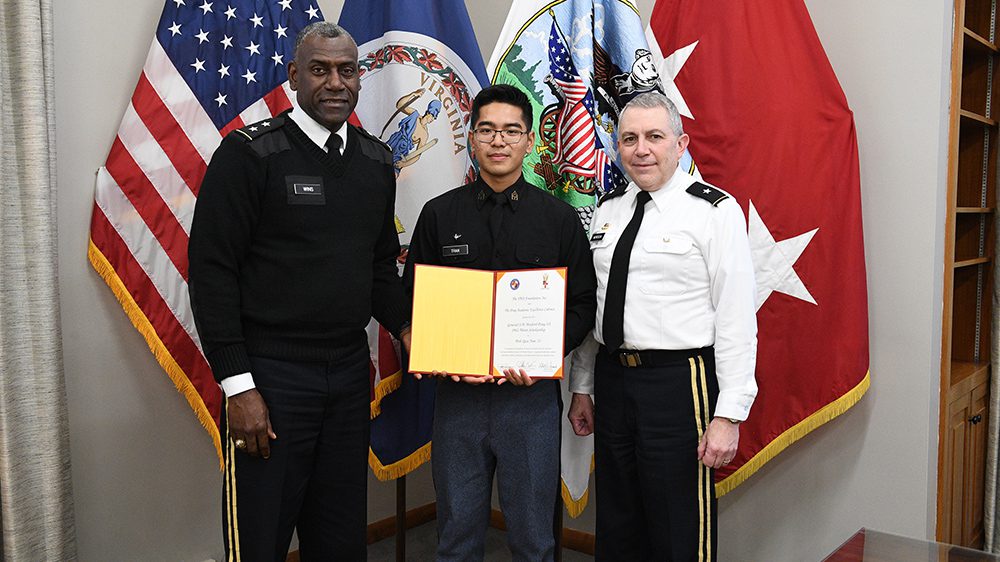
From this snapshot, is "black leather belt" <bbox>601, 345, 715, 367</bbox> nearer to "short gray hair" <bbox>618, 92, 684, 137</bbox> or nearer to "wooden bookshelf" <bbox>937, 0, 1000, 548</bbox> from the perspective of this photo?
"short gray hair" <bbox>618, 92, 684, 137</bbox>

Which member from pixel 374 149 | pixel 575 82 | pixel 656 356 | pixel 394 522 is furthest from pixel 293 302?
pixel 394 522

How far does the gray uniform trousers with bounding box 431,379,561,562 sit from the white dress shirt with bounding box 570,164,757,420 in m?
0.32

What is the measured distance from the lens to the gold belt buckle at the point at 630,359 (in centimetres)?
188

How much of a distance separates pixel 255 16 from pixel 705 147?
153 centimetres

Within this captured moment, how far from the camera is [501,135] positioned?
190cm

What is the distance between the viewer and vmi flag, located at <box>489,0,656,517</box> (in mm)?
2369

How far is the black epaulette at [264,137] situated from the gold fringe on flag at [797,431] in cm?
166

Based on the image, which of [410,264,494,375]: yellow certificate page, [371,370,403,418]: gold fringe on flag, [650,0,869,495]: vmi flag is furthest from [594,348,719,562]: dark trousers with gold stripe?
[371,370,403,418]: gold fringe on flag

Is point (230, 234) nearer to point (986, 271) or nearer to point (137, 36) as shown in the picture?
point (137, 36)

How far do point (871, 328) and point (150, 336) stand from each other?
7.51 ft

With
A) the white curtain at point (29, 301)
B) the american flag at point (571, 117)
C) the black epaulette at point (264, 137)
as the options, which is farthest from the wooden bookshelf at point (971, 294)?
the white curtain at point (29, 301)

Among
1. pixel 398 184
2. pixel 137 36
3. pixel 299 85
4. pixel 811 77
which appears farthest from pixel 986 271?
pixel 137 36

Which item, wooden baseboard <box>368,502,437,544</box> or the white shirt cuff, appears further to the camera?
wooden baseboard <box>368,502,437,544</box>

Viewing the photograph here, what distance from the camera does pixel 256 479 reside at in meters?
1.75
